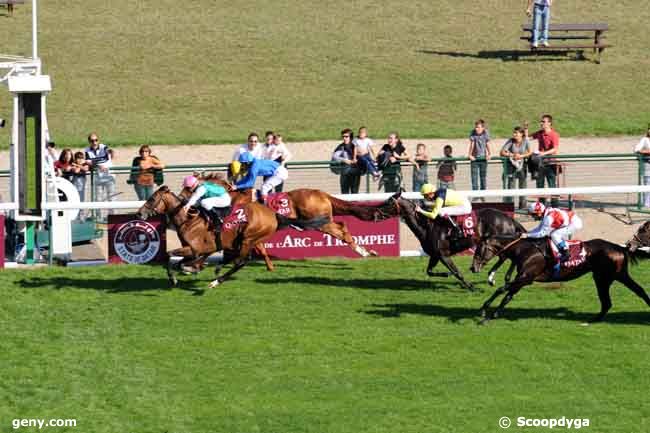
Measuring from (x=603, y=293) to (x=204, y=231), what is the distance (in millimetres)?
5428

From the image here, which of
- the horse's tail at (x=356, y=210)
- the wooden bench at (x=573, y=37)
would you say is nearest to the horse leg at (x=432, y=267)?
the horse's tail at (x=356, y=210)

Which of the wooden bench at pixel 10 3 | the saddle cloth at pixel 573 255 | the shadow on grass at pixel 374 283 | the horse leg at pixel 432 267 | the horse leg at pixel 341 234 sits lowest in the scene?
the shadow on grass at pixel 374 283

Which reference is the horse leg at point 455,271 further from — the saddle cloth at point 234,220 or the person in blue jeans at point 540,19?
the person in blue jeans at point 540,19

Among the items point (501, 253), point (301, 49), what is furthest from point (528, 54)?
point (501, 253)

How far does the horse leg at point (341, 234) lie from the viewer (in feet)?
68.0

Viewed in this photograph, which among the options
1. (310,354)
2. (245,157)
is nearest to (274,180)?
(245,157)

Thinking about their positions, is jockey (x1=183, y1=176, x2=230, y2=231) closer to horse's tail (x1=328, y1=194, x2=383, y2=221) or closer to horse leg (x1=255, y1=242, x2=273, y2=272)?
horse leg (x1=255, y1=242, x2=273, y2=272)

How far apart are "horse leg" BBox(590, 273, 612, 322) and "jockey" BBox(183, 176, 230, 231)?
5140 mm

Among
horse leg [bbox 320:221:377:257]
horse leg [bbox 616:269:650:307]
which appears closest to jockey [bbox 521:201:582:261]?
horse leg [bbox 616:269:650:307]

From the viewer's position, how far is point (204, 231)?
1928 cm

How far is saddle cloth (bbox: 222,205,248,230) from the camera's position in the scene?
63.3ft

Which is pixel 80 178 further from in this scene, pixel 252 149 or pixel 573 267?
pixel 573 267

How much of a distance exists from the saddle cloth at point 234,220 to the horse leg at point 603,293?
191 inches

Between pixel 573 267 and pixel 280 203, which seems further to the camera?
pixel 280 203
